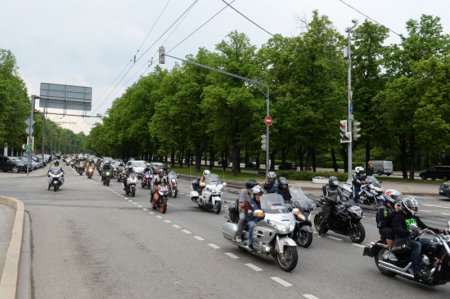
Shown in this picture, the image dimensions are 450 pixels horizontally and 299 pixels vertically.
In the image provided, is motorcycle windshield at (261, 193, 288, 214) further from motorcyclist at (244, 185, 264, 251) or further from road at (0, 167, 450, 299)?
road at (0, 167, 450, 299)

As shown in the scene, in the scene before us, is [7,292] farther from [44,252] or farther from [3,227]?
[3,227]

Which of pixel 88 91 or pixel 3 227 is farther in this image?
pixel 88 91

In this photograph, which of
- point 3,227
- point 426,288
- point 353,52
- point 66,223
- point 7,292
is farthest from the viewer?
point 353,52

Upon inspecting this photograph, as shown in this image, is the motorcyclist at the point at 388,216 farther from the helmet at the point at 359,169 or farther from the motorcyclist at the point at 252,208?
the helmet at the point at 359,169

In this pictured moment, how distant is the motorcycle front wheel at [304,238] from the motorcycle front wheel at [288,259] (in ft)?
6.69

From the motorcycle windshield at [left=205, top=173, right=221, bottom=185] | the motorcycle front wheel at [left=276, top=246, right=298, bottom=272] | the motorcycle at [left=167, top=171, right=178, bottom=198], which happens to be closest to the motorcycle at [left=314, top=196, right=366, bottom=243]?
the motorcycle front wheel at [left=276, top=246, right=298, bottom=272]

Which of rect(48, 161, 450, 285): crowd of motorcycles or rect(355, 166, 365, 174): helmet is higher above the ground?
rect(355, 166, 365, 174): helmet

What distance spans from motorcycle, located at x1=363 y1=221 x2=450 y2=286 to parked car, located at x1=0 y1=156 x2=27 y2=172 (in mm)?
45415

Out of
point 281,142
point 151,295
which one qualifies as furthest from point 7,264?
point 281,142

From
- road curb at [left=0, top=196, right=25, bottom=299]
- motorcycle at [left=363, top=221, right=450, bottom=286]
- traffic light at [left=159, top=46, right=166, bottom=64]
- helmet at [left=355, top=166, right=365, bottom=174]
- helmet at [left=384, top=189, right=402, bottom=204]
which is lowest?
road curb at [left=0, top=196, right=25, bottom=299]

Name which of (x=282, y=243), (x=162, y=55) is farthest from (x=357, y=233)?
(x=162, y=55)

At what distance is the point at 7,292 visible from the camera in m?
5.27

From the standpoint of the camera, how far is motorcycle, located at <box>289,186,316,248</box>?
9.39 m

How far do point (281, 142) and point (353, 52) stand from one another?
39.4 feet
